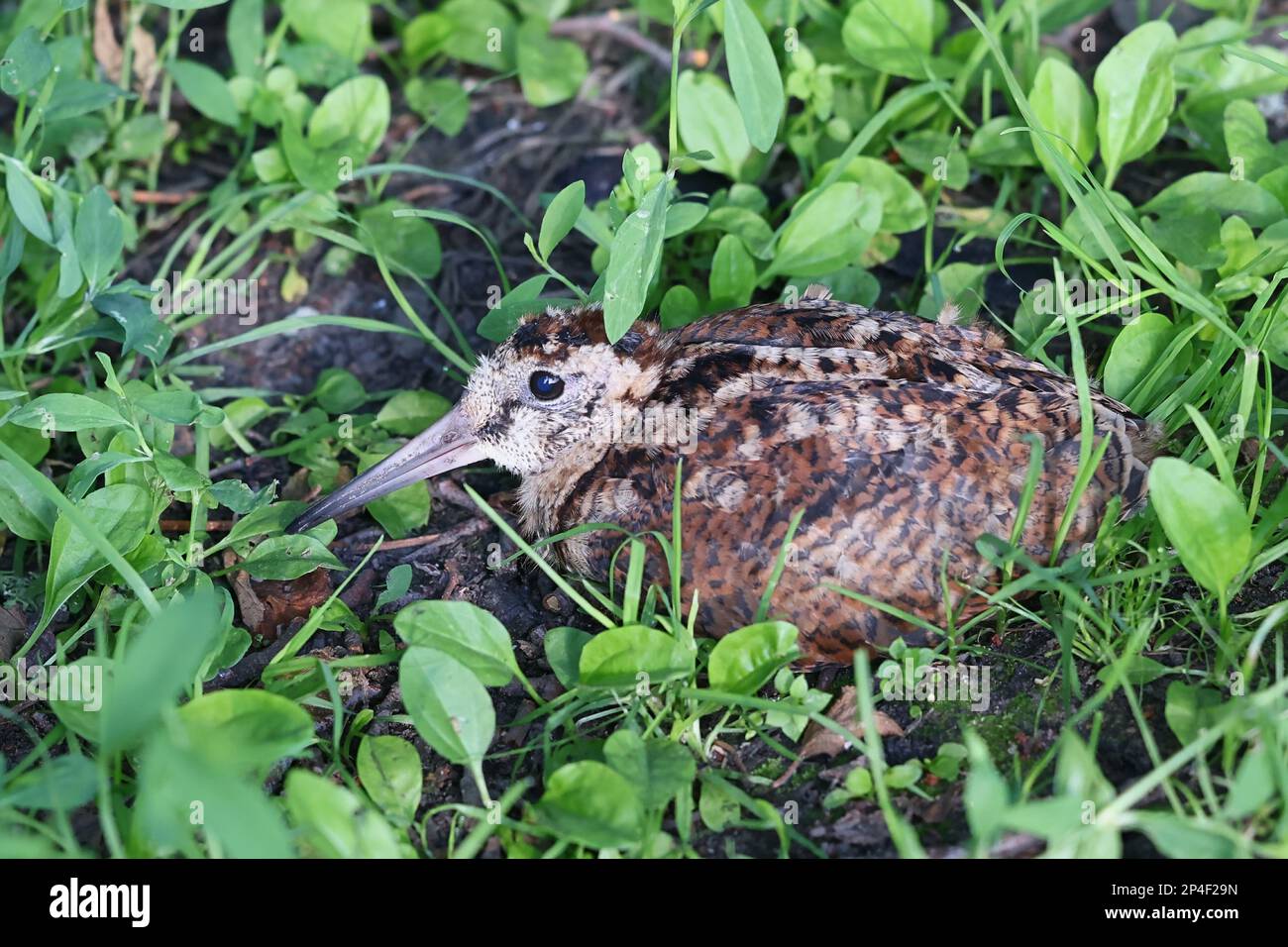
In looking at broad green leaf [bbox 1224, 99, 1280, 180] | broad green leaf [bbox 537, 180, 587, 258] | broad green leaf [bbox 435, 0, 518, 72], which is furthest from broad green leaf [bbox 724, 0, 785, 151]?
broad green leaf [bbox 435, 0, 518, 72]

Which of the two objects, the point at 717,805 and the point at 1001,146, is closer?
the point at 717,805

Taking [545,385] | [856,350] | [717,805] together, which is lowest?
[717,805]

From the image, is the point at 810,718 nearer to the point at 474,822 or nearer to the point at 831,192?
the point at 474,822

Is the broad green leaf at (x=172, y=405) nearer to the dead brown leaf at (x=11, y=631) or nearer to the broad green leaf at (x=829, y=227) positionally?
the dead brown leaf at (x=11, y=631)

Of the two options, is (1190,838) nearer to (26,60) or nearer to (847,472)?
(847,472)

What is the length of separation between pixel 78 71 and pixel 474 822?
332cm

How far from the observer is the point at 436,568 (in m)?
4.04

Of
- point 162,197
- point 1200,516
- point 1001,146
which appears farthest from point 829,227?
point 162,197

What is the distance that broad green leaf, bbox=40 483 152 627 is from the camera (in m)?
3.55

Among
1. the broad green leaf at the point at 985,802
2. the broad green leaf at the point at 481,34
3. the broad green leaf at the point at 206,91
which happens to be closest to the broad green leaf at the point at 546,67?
the broad green leaf at the point at 481,34

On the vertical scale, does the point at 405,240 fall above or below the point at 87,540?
above

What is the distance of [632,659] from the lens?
10.9 ft

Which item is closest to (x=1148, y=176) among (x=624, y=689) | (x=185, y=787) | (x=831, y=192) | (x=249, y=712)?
(x=831, y=192)

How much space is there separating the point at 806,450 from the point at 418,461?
1.30 meters
